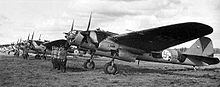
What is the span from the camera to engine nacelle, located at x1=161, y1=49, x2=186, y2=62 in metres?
14.1

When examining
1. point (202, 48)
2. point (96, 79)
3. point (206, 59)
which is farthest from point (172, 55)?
point (96, 79)

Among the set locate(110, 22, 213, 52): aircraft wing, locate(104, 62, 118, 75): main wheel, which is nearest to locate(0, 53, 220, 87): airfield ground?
locate(104, 62, 118, 75): main wheel

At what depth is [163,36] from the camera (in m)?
10.5

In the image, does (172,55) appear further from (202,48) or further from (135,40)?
(135,40)

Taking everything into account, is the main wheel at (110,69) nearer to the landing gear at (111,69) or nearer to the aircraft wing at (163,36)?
the landing gear at (111,69)

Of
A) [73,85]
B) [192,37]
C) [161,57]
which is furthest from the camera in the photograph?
[161,57]

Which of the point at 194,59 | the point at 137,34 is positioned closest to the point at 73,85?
the point at 137,34

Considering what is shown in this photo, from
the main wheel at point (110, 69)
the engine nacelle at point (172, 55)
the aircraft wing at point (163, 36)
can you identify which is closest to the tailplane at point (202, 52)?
the engine nacelle at point (172, 55)

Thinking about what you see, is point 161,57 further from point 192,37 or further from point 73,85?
point 73,85

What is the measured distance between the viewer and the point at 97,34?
12.0m

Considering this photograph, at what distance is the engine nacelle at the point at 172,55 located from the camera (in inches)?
555

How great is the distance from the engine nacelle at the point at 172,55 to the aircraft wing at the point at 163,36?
2293 millimetres

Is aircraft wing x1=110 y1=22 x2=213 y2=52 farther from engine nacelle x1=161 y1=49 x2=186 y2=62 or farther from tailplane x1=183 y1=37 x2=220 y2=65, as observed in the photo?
tailplane x1=183 y1=37 x2=220 y2=65

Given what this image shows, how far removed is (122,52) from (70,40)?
3.21 meters
